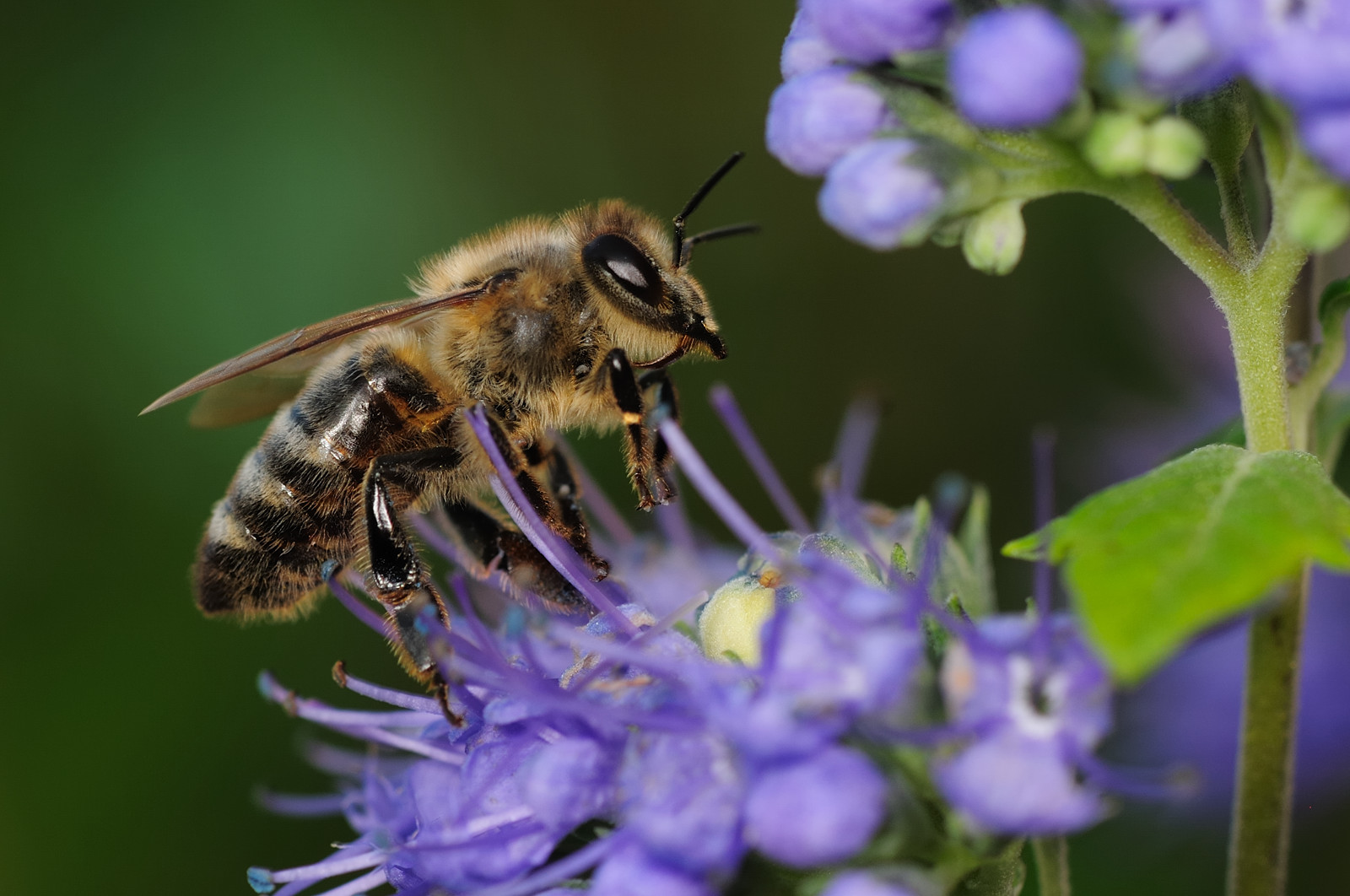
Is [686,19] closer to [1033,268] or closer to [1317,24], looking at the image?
[1033,268]

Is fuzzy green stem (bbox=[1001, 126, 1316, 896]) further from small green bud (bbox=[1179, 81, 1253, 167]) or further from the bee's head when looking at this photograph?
the bee's head

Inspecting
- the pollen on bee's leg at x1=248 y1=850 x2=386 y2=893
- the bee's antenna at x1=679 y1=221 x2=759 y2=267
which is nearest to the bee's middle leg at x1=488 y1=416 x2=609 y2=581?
the bee's antenna at x1=679 y1=221 x2=759 y2=267

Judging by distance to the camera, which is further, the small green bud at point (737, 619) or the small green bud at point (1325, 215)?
the small green bud at point (737, 619)

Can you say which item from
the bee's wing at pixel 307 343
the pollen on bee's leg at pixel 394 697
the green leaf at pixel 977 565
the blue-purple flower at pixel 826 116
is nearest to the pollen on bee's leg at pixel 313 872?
the pollen on bee's leg at pixel 394 697

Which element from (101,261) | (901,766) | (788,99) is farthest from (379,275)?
(901,766)

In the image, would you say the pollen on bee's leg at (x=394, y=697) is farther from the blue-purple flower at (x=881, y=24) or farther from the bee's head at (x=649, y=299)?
the blue-purple flower at (x=881, y=24)

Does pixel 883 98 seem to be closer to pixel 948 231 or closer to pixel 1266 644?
pixel 948 231

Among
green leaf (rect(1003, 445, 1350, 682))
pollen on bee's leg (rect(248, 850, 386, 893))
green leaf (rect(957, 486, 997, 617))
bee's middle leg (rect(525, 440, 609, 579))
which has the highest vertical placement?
bee's middle leg (rect(525, 440, 609, 579))
